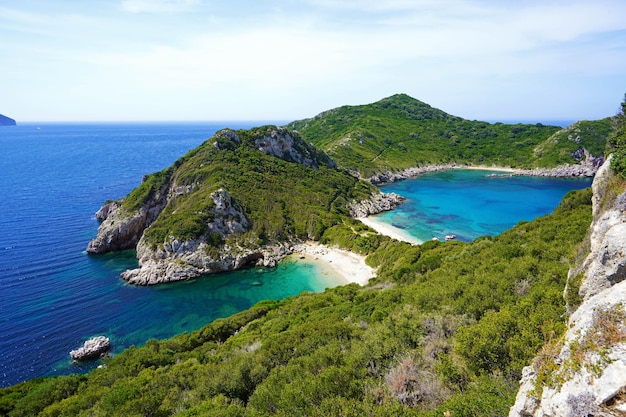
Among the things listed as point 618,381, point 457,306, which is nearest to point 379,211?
point 457,306

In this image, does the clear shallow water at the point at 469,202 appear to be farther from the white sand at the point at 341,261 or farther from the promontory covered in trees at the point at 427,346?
the promontory covered in trees at the point at 427,346

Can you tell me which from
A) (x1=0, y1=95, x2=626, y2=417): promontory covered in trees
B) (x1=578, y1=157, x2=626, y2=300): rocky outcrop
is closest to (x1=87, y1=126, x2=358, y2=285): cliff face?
(x1=0, y1=95, x2=626, y2=417): promontory covered in trees

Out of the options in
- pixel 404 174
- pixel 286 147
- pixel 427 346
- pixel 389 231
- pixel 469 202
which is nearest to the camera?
pixel 427 346

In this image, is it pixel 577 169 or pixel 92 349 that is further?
pixel 577 169

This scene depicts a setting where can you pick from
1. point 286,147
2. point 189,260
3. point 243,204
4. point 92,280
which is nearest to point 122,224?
point 92,280

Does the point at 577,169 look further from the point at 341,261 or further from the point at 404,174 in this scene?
the point at 341,261

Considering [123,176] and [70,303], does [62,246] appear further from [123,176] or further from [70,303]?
[123,176]

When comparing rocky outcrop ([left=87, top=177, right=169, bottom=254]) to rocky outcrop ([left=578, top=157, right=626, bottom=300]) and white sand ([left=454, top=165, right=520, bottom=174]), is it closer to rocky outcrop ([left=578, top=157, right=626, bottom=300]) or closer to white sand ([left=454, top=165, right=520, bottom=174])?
rocky outcrop ([left=578, top=157, right=626, bottom=300])
